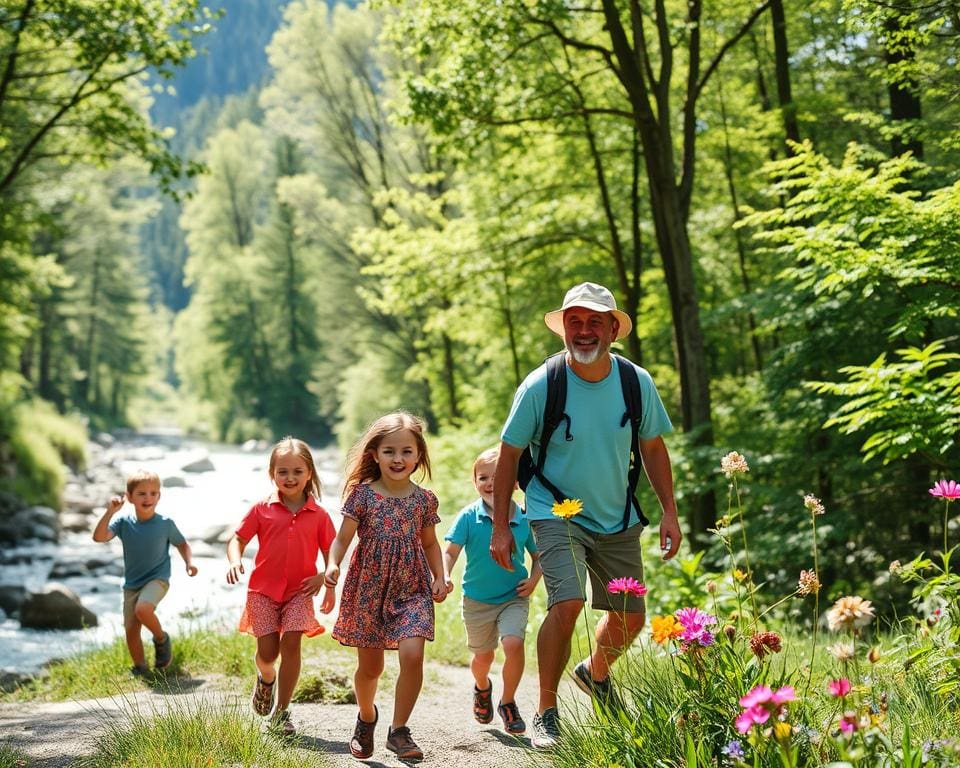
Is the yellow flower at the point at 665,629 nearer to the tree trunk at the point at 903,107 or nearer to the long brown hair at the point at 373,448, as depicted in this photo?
the long brown hair at the point at 373,448

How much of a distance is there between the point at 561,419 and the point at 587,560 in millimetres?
744

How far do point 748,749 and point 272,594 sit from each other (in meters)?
3.02

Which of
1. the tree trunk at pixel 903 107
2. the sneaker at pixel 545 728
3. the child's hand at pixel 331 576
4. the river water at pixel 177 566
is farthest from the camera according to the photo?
the river water at pixel 177 566

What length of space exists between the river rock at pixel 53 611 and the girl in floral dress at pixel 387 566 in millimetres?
8060

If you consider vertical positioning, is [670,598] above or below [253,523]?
below

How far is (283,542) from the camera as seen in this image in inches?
210

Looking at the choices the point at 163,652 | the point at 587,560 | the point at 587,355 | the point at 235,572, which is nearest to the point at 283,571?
the point at 235,572

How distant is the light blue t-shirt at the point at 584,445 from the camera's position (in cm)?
449

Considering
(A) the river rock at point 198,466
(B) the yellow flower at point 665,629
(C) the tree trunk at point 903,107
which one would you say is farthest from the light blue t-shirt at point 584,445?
(A) the river rock at point 198,466

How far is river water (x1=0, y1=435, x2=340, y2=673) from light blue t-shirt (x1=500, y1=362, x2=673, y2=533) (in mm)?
4027

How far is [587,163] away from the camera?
1525 centimetres

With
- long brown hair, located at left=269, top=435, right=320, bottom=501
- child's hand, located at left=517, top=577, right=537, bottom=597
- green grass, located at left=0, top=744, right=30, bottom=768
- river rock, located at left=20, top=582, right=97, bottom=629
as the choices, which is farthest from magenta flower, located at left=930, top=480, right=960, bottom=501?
river rock, located at left=20, top=582, right=97, bottom=629

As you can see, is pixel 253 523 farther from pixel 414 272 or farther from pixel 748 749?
pixel 414 272

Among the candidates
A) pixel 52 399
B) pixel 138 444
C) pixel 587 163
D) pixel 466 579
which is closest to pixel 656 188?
pixel 587 163
